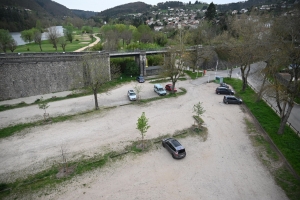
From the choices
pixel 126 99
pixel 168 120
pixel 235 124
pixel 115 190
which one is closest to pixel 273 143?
pixel 235 124

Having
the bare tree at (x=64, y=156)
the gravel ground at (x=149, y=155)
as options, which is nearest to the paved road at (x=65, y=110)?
the gravel ground at (x=149, y=155)

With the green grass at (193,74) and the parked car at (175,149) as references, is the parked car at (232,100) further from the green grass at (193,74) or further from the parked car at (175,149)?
the parked car at (175,149)

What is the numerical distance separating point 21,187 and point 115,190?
706cm

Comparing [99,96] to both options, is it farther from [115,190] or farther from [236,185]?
[236,185]

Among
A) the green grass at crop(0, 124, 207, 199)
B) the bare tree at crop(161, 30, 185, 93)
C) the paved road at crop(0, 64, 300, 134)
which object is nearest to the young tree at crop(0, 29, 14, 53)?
the paved road at crop(0, 64, 300, 134)

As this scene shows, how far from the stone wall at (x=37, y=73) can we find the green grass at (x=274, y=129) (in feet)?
74.9

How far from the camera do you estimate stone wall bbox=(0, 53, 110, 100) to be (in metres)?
30.9

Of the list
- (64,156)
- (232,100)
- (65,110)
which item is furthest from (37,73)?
(232,100)

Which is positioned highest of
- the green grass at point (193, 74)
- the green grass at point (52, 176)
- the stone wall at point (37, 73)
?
the stone wall at point (37, 73)

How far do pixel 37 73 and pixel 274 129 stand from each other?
35843mm

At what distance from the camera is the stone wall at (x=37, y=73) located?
3089 centimetres

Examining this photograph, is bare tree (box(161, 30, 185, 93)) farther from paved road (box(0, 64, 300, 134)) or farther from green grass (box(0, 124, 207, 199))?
green grass (box(0, 124, 207, 199))

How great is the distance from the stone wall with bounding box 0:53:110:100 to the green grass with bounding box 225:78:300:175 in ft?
74.9

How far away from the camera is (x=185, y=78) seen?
42.2 meters
